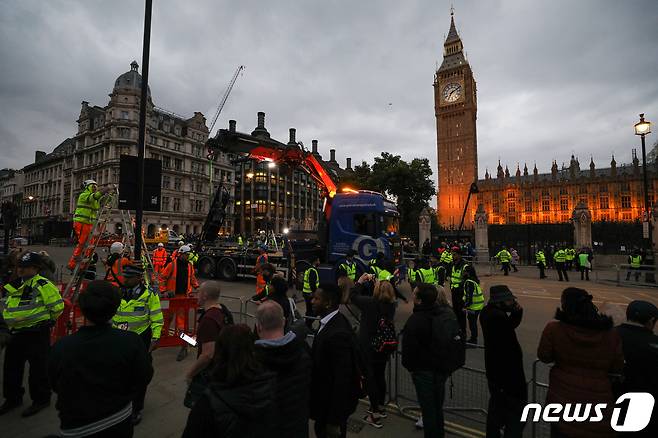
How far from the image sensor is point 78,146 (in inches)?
2136

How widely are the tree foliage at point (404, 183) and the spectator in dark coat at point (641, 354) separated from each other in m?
37.0

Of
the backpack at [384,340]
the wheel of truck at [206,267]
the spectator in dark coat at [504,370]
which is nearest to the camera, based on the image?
the spectator in dark coat at [504,370]

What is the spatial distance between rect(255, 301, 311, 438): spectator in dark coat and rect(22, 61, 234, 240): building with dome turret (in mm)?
44920

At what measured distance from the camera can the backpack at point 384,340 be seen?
4.09 meters

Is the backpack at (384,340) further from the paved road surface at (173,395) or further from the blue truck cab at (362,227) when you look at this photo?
the blue truck cab at (362,227)

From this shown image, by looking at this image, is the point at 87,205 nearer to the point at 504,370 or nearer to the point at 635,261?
the point at 504,370

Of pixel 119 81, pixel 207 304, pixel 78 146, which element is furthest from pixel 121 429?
pixel 78 146

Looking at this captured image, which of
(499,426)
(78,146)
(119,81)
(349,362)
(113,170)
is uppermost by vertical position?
(119,81)

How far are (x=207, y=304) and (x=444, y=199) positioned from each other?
89.8 metres

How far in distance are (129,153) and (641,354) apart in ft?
186

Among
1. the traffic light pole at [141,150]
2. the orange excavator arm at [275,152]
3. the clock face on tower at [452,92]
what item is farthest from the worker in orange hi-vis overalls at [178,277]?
the clock face on tower at [452,92]

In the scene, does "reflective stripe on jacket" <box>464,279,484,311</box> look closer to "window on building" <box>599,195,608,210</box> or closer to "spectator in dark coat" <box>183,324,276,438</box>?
"spectator in dark coat" <box>183,324,276,438</box>

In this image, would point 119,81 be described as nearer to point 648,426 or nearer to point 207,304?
point 207,304

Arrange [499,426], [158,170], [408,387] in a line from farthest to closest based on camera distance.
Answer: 1. [158,170]
2. [408,387]
3. [499,426]
